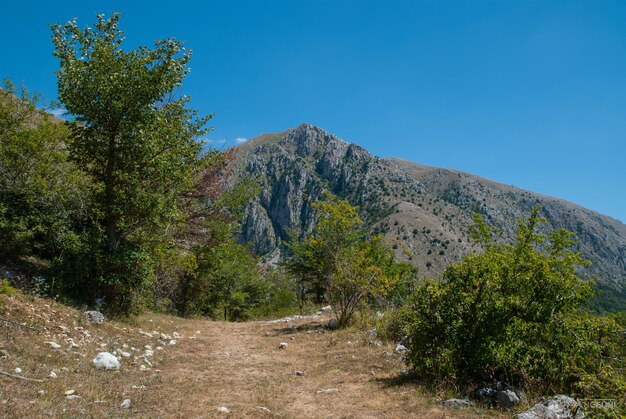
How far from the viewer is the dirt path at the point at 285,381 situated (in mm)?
6444

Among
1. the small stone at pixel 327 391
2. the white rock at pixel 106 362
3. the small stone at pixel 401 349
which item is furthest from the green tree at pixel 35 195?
the small stone at pixel 401 349

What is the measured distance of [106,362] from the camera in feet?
24.7

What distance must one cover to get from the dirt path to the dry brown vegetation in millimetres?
20

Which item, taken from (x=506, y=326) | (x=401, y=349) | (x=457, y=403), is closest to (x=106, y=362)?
(x=457, y=403)

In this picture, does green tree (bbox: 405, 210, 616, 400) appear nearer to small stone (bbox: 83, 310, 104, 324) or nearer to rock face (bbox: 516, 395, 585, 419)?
rock face (bbox: 516, 395, 585, 419)

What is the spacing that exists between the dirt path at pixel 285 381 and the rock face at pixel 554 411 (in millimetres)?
1144

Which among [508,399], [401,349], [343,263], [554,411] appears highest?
[343,263]

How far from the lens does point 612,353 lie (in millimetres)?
7078

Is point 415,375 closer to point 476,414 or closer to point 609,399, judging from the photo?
point 476,414

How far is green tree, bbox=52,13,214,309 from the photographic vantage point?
457 inches

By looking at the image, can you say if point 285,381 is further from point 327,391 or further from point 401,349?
point 401,349

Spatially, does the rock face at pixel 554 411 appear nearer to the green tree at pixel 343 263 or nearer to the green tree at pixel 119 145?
the green tree at pixel 343 263

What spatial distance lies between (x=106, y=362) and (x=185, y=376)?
1.55 m

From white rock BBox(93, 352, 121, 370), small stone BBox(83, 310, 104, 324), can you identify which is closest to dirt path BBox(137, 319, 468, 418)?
white rock BBox(93, 352, 121, 370)
